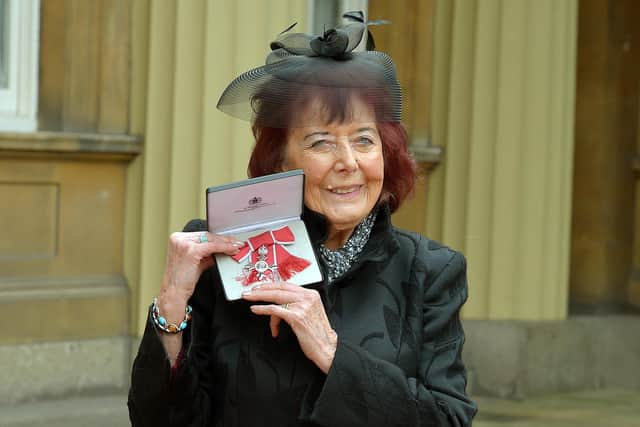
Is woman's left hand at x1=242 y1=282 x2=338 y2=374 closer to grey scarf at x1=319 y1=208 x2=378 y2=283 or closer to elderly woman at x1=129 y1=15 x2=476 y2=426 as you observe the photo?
elderly woman at x1=129 y1=15 x2=476 y2=426

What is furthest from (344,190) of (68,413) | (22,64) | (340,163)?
(22,64)

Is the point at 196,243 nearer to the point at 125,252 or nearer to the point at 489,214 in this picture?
the point at 125,252

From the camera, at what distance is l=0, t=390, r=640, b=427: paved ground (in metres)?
5.14

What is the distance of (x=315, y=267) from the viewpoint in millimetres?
2129

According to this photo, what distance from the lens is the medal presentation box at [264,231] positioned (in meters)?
2.10

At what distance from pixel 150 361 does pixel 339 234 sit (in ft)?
1.58

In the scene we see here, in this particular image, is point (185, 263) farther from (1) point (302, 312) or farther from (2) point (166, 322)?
(1) point (302, 312)

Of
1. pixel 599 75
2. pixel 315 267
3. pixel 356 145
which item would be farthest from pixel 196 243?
pixel 599 75

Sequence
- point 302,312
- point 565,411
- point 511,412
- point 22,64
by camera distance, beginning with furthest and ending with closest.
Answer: point 565,411, point 511,412, point 22,64, point 302,312

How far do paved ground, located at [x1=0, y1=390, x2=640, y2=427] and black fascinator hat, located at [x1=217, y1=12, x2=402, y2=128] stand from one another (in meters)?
3.22

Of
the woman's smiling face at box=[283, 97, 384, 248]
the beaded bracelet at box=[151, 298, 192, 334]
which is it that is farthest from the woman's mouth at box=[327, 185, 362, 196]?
the beaded bracelet at box=[151, 298, 192, 334]

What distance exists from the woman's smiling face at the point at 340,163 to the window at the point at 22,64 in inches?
137

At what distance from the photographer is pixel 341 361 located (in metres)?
2.11

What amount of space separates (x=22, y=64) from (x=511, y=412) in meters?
3.29
